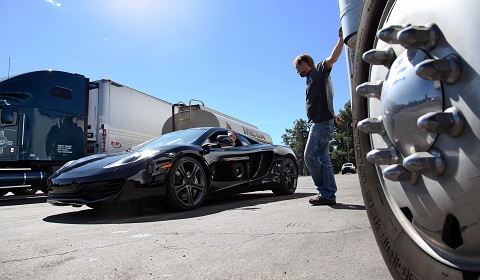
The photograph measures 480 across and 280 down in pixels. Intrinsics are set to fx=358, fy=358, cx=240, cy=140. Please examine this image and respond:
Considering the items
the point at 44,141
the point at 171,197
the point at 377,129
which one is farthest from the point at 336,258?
the point at 44,141

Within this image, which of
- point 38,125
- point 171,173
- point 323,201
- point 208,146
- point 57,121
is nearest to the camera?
point 171,173

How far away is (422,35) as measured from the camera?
0.93m

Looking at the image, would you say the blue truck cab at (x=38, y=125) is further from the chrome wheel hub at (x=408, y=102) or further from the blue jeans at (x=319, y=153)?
the chrome wheel hub at (x=408, y=102)

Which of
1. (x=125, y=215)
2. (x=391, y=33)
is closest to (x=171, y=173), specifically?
(x=125, y=215)

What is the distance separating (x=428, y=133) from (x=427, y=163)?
0.08 metres

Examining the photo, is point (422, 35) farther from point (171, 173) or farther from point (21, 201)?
point (21, 201)

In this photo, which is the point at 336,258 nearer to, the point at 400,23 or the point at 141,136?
the point at 400,23

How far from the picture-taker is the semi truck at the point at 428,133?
829 millimetres

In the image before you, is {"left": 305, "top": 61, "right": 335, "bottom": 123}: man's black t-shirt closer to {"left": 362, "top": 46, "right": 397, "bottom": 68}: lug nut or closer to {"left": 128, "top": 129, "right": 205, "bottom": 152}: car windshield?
{"left": 128, "top": 129, "right": 205, "bottom": 152}: car windshield

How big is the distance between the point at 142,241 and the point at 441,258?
2032 millimetres

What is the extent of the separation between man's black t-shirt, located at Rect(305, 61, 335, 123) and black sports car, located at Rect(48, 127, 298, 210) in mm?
1237

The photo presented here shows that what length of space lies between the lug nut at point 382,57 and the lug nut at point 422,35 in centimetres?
15

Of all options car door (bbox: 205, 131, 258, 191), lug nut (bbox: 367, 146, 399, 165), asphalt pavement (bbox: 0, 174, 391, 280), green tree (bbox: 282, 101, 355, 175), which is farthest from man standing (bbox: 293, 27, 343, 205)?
green tree (bbox: 282, 101, 355, 175)

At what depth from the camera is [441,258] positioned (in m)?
0.95
